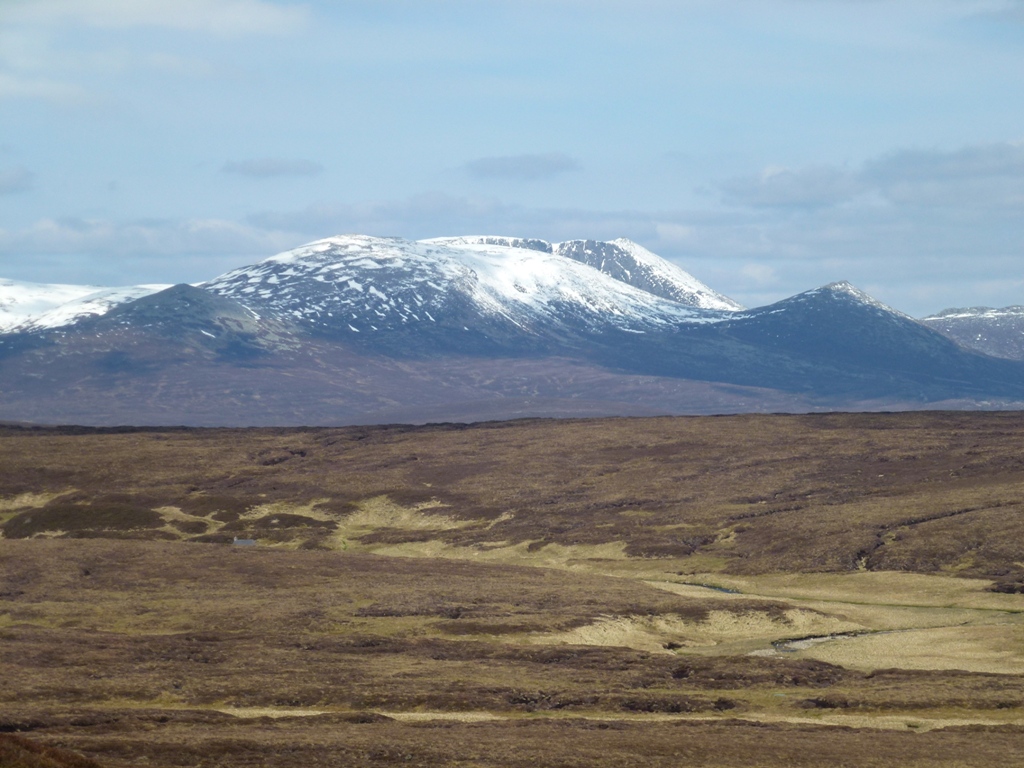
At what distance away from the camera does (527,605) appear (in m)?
90.0

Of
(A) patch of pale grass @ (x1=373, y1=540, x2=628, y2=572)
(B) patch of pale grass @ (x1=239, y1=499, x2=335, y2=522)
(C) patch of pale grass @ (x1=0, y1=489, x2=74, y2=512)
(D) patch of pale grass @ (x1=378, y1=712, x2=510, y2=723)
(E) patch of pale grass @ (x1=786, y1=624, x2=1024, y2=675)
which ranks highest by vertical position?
(C) patch of pale grass @ (x1=0, y1=489, x2=74, y2=512)

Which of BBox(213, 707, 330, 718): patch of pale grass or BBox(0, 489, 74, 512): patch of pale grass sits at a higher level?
BBox(0, 489, 74, 512): patch of pale grass

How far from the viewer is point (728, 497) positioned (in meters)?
154

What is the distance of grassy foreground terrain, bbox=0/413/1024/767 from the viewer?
2034 inches

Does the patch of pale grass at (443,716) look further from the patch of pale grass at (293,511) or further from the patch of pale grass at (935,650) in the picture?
the patch of pale grass at (293,511)

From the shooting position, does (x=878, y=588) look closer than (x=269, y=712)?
No

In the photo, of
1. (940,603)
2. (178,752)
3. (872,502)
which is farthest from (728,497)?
(178,752)

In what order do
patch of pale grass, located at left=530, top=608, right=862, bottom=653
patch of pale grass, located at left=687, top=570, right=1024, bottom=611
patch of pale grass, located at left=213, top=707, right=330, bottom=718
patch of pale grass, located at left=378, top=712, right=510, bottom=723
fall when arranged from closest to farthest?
patch of pale grass, located at left=378, top=712, right=510, bottom=723 < patch of pale grass, located at left=213, top=707, right=330, bottom=718 < patch of pale grass, located at left=530, top=608, right=862, bottom=653 < patch of pale grass, located at left=687, top=570, right=1024, bottom=611

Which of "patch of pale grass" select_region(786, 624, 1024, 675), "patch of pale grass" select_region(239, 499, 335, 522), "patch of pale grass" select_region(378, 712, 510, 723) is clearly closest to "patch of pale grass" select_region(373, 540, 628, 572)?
"patch of pale grass" select_region(239, 499, 335, 522)

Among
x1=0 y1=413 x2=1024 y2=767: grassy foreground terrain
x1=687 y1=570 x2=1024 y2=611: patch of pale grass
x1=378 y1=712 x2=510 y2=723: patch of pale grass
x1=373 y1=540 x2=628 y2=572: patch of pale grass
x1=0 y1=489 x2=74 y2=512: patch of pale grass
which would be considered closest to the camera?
x1=0 y1=413 x2=1024 y2=767: grassy foreground terrain

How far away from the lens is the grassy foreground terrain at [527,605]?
51656 mm

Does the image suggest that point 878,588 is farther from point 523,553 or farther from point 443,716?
point 443,716

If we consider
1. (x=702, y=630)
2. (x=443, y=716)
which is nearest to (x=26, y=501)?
(x=702, y=630)

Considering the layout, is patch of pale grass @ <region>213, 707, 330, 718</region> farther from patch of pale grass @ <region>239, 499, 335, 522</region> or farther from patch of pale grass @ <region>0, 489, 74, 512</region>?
patch of pale grass @ <region>0, 489, 74, 512</region>
